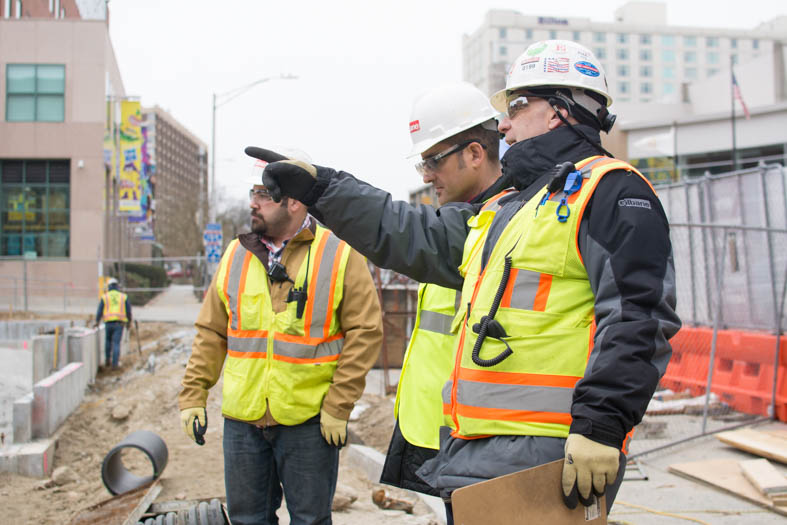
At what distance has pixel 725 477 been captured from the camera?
233 inches

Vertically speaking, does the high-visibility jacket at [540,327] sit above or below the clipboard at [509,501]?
above

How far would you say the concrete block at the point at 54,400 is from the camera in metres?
7.99

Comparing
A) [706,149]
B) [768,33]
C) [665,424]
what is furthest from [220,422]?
[768,33]

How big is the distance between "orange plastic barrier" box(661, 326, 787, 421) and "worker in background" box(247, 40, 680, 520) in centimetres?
716

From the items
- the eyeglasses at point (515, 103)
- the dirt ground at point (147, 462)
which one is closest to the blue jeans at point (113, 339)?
the dirt ground at point (147, 462)

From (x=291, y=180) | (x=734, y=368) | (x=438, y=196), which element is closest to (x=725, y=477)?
(x=734, y=368)

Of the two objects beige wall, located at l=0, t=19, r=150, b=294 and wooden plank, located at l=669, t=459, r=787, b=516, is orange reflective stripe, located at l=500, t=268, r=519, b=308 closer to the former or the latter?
wooden plank, located at l=669, t=459, r=787, b=516

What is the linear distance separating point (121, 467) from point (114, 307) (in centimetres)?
1018

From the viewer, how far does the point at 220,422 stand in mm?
8539

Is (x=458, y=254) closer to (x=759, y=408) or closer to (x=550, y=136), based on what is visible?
(x=550, y=136)

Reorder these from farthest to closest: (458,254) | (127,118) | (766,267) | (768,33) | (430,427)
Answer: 1. (768,33)
2. (127,118)
3. (766,267)
4. (430,427)
5. (458,254)

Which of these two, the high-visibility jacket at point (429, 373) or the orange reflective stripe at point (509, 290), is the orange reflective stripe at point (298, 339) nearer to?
the high-visibility jacket at point (429, 373)

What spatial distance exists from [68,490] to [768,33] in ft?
428

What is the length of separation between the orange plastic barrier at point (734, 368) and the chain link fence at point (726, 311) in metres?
0.01
